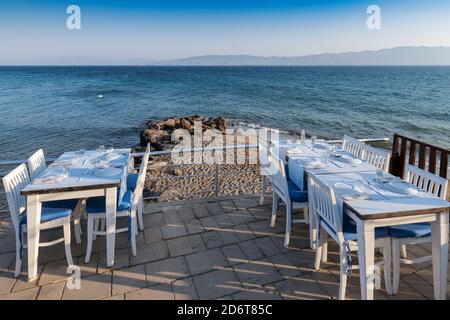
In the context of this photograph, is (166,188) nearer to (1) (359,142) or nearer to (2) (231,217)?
(2) (231,217)

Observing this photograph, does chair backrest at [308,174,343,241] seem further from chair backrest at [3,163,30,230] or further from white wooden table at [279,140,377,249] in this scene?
chair backrest at [3,163,30,230]

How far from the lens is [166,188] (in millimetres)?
7941

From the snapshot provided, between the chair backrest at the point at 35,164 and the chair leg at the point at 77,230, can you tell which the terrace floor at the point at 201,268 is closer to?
the chair leg at the point at 77,230

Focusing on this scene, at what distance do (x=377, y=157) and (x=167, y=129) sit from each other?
43.4 feet

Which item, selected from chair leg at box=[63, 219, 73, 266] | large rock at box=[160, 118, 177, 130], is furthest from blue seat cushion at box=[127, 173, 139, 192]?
large rock at box=[160, 118, 177, 130]

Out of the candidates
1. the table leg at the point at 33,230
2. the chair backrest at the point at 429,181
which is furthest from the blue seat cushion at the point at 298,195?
the table leg at the point at 33,230

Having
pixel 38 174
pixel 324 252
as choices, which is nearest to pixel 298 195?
pixel 324 252

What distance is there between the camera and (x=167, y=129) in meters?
15.7

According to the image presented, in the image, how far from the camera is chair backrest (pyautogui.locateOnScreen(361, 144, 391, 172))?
11.2 ft

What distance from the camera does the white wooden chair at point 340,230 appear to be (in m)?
2.28

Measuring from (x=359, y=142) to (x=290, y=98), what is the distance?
1033 inches

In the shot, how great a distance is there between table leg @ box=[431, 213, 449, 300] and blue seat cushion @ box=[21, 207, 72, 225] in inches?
124

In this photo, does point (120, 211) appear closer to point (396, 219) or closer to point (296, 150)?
point (296, 150)

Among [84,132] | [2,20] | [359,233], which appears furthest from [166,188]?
[2,20]
